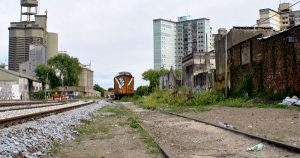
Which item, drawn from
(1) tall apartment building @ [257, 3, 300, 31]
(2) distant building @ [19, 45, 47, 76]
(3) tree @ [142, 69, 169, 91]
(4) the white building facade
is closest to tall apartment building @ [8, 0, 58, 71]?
(2) distant building @ [19, 45, 47, 76]

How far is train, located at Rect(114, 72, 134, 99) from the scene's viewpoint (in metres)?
51.0

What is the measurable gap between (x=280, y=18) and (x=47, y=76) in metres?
88.5

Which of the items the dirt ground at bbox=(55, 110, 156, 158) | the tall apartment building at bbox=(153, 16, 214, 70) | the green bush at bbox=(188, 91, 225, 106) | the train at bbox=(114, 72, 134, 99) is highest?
the tall apartment building at bbox=(153, 16, 214, 70)

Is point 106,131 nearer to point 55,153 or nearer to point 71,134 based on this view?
point 71,134

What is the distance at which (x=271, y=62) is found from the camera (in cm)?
2148

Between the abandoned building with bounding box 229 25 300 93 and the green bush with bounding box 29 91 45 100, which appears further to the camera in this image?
the green bush with bounding box 29 91 45 100

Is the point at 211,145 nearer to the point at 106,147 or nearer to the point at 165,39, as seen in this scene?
the point at 106,147

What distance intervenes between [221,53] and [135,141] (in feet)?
78.7

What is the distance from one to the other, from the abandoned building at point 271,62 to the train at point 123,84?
25.2 m

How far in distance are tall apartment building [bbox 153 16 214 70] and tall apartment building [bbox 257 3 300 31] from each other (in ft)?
69.1

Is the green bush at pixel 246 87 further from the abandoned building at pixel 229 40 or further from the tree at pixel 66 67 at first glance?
the tree at pixel 66 67

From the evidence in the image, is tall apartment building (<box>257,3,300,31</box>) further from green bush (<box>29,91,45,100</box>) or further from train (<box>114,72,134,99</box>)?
green bush (<box>29,91,45,100</box>)

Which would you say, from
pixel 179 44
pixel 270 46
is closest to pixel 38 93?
pixel 179 44

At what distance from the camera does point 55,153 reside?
755 centimetres
